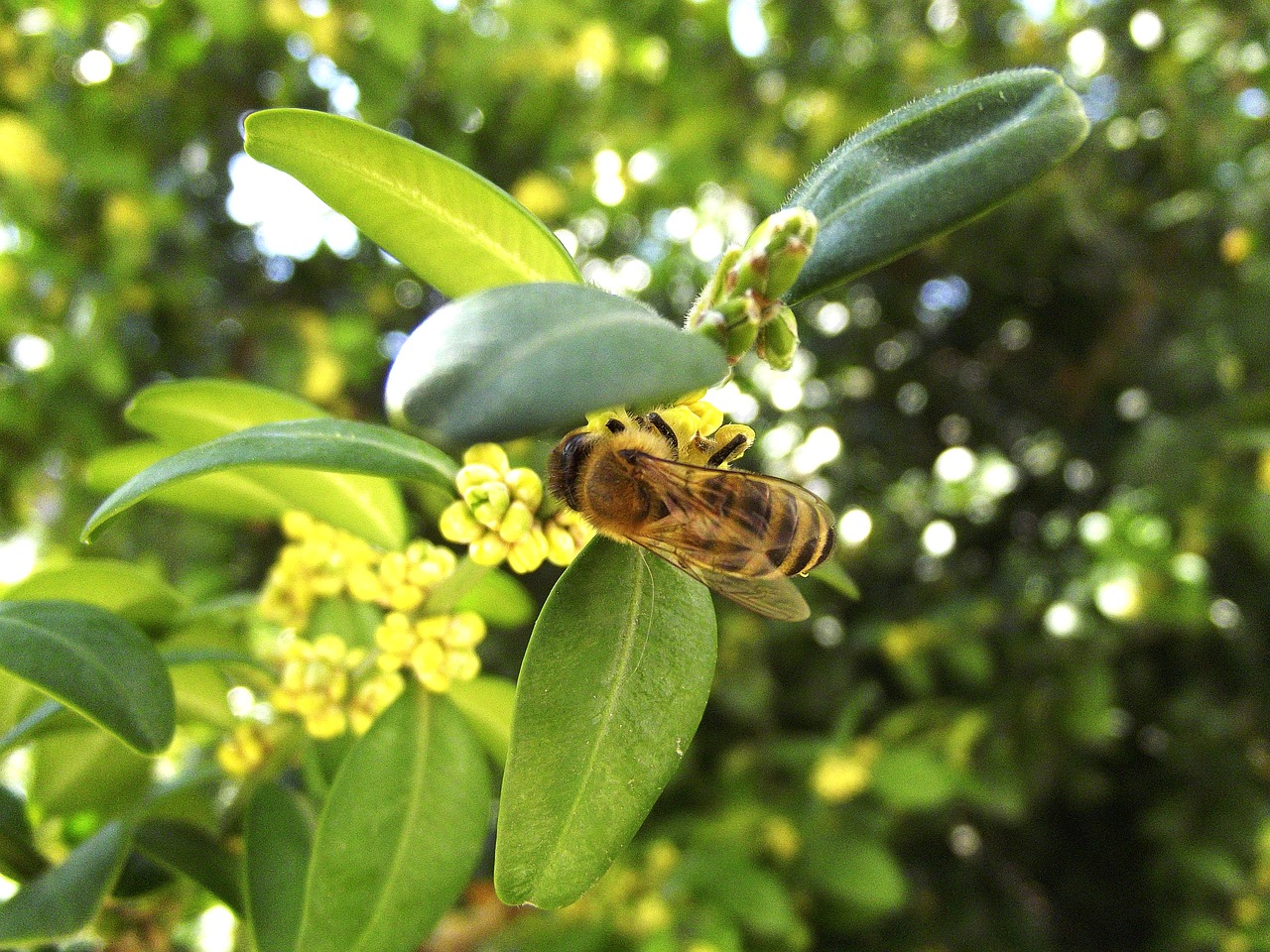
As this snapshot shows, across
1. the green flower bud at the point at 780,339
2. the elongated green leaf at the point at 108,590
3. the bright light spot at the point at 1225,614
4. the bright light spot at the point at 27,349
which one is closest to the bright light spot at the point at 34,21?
the bright light spot at the point at 27,349

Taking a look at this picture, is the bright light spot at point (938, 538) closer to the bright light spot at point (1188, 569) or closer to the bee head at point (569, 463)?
the bright light spot at point (1188, 569)

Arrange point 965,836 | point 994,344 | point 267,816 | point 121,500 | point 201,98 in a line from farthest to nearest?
point 994,344 < point 965,836 < point 201,98 < point 267,816 < point 121,500

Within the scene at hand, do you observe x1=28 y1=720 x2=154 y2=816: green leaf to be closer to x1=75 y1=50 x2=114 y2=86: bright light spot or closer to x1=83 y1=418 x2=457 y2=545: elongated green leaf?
x1=83 y1=418 x2=457 y2=545: elongated green leaf

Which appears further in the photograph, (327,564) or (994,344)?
(994,344)

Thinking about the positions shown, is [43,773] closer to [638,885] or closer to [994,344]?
[638,885]

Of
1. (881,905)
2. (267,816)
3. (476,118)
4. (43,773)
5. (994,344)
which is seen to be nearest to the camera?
(267,816)

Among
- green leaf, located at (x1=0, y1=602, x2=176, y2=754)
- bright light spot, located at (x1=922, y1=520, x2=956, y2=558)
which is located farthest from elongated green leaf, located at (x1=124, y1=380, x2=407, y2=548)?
bright light spot, located at (x1=922, y1=520, x2=956, y2=558)

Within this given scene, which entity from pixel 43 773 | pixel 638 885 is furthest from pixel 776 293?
pixel 638 885
